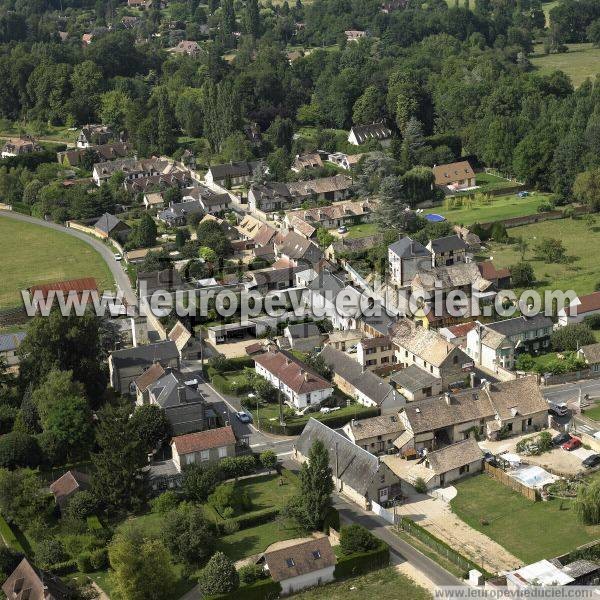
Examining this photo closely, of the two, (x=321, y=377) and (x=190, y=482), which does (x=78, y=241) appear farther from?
(x=190, y=482)

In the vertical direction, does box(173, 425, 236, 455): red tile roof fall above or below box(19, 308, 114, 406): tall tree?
below

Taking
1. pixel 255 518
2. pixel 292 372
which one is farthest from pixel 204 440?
pixel 292 372

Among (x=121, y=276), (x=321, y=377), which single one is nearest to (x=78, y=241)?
(x=121, y=276)

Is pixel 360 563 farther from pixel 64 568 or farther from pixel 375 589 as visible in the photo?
pixel 64 568

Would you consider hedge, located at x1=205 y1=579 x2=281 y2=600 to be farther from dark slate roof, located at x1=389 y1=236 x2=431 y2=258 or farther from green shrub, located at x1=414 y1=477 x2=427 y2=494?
dark slate roof, located at x1=389 y1=236 x2=431 y2=258

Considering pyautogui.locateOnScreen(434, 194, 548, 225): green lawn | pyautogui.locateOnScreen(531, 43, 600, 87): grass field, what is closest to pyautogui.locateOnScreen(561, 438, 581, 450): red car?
pyautogui.locateOnScreen(434, 194, 548, 225): green lawn
